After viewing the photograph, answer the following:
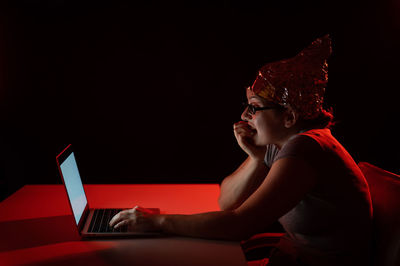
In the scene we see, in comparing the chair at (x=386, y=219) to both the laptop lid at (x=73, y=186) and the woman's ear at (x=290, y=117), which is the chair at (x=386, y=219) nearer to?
the woman's ear at (x=290, y=117)

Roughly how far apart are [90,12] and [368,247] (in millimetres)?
2007

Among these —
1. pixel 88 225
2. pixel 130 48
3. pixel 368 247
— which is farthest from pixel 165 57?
pixel 368 247

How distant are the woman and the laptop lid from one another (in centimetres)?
15

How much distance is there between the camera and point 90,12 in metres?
2.28

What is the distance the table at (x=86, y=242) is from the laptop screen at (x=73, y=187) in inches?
3.2

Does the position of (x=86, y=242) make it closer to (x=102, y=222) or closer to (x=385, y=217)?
(x=102, y=222)

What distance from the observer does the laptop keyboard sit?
136 centimetres

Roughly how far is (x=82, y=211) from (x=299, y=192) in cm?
87

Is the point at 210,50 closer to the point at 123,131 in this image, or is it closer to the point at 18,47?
the point at 123,131

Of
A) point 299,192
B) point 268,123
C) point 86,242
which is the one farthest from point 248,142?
point 86,242

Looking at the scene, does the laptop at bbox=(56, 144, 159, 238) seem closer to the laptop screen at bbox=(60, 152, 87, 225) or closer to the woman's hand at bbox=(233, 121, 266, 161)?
the laptop screen at bbox=(60, 152, 87, 225)

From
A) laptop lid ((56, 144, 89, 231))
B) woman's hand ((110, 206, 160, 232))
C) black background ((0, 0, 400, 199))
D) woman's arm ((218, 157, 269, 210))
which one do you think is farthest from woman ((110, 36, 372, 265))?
black background ((0, 0, 400, 199))

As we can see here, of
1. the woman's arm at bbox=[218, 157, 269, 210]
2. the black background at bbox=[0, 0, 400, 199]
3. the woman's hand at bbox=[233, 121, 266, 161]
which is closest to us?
the woman's arm at bbox=[218, 157, 269, 210]

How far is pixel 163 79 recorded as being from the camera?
7.92 ft
